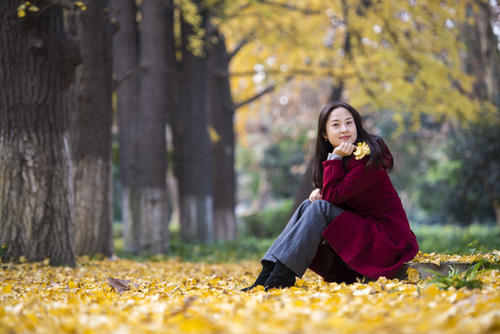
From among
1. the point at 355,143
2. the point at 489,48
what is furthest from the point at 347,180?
the point at 489,48

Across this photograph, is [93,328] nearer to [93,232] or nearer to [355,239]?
[355,239]

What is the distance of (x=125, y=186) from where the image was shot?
33.7ft

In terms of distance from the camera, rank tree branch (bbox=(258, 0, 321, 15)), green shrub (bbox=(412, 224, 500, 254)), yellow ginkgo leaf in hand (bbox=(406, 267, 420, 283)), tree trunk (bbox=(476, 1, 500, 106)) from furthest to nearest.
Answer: tree branch (bbox=(258, 0, 321, 15)) < tree trunk (bbox=(476, 1, 500, 106)) < green shrub (bbox=(412, 224, 500, 254)) < yellow ginkgo leaf in hand (bbox=(406, 267, 420, 283))

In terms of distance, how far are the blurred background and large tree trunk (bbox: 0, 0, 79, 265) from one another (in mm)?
115

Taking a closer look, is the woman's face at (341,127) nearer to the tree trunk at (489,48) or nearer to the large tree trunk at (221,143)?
the tree trunk at (489,48)

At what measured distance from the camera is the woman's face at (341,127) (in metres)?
4.11

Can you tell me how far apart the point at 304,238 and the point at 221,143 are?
10.4 meters

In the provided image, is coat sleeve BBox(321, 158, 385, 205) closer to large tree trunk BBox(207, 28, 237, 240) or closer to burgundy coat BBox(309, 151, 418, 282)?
burgundy coat BBox(309, 151, 418, 282)

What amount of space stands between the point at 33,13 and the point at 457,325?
5486 millimetres

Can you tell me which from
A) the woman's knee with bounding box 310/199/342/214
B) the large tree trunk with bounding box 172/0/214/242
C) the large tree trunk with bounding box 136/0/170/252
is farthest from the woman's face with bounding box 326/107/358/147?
the large tree trunk with bounding box 172/0/214/242

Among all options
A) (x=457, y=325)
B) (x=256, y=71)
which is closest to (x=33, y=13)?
(x=457, y=325)

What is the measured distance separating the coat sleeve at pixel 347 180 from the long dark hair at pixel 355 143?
0.06 meters

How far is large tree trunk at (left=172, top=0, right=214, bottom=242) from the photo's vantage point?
1175 cm

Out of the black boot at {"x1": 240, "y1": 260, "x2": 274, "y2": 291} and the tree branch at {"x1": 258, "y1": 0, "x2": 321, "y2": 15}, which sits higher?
the tree branch at {"x1": 258, "y1": 0, "x2": 321, "y2": 15}
